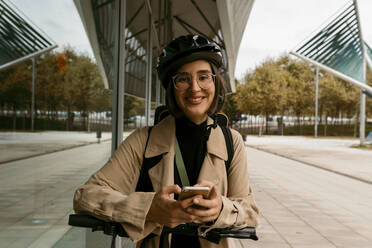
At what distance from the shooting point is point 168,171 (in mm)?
1444

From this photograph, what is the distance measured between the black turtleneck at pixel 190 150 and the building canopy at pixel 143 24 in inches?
19.6

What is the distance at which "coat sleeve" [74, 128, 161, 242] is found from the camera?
1285 mm

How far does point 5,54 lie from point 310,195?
24.4ft

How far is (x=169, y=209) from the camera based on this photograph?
1.22 metres

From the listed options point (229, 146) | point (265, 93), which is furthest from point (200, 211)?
point (265, 93)

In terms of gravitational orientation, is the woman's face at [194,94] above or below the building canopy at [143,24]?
below

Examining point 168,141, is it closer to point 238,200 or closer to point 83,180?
point 238,200

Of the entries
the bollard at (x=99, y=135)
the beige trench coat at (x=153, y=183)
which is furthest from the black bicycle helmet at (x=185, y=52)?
the bollard at (x=99, y=135)

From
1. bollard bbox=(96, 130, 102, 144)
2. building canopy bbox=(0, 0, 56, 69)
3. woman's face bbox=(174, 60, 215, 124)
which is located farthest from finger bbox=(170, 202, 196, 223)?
bollard bbox=(96, 130, 102, 144)

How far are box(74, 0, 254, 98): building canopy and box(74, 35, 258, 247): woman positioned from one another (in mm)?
416

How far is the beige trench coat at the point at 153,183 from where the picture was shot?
129 cm

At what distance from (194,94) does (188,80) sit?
2.7 inches

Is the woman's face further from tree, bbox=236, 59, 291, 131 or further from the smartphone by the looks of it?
tree, bbox=236, 59, 291, 131

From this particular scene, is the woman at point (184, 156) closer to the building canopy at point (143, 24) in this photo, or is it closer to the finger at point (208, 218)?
the finger at point (208, 218)
